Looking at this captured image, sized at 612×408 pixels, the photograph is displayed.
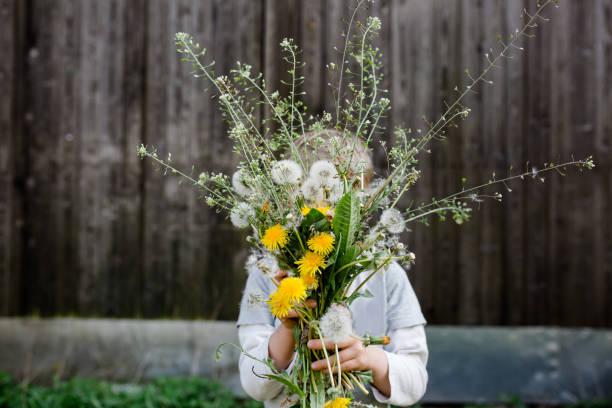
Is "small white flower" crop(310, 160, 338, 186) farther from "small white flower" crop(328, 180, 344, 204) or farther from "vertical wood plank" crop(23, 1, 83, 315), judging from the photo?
"vertical wood plank" crop(23, 1, 83, 315)

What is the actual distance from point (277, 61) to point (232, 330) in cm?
181

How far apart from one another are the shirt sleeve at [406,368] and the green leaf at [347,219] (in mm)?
428

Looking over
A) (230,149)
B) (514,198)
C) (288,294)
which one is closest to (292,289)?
(288,294)

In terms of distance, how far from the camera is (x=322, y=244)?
99 centimetres

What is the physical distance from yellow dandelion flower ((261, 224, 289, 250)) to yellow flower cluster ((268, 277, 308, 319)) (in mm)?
76

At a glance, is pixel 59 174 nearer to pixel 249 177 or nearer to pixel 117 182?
pixel 117 182

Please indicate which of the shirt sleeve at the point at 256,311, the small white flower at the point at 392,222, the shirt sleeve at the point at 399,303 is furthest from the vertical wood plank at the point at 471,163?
the small white flower at the point at 392,222

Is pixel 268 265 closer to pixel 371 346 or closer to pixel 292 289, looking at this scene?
pixel 292 289

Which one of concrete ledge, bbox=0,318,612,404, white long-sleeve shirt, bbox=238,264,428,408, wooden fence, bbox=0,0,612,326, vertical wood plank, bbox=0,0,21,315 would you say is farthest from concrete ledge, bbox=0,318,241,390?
white long-sleeve shirt, bbox=238,264,428,408

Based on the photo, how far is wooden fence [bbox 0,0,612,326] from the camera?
316cm

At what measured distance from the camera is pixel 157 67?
10.6ft

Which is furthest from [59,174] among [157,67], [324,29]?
[324,29]

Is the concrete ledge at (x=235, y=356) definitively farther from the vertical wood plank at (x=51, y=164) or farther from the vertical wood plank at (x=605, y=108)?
the vertical wood plank at (x=605, y=108)

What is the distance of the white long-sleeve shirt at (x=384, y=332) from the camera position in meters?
1.26
